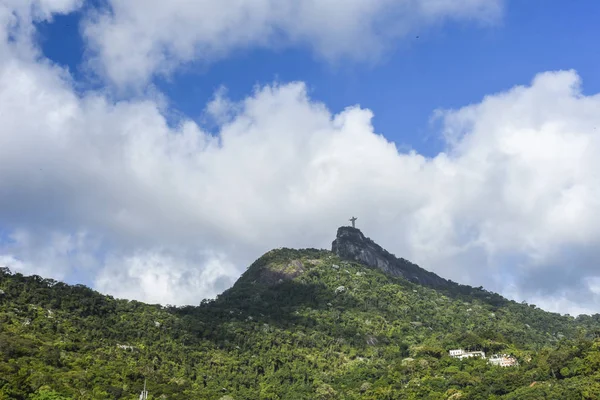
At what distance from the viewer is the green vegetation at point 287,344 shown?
83875mm

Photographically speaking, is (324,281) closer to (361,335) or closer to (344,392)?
(361,335)

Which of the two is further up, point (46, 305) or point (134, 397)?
point (46, 305)

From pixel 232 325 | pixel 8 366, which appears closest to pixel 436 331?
pixel 232 325

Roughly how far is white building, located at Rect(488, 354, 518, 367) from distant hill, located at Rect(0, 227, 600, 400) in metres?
2.16

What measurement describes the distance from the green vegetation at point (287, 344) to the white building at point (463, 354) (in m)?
3.92

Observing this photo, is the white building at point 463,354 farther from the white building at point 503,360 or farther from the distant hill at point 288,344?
the white building at point 503,360

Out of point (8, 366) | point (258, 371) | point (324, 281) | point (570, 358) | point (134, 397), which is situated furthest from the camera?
point (324, 281)

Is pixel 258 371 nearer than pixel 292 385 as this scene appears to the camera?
No

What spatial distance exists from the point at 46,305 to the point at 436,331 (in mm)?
100829

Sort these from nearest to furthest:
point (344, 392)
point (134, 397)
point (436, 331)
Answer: point (134, 397) → point (344, 392) → point (436, 331)

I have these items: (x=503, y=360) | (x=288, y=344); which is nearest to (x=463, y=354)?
(x=503, y=360)

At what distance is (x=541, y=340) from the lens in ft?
510

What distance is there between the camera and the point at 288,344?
134m

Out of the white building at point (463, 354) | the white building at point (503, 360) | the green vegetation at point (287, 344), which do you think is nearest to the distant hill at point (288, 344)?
the green vegetation at point (287, 344)
